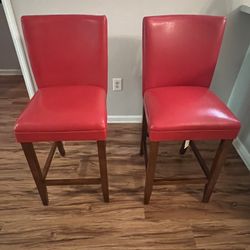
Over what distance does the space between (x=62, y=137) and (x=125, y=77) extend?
813mm

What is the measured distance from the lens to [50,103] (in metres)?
1.05

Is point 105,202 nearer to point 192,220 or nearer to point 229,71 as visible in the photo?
point 192,220

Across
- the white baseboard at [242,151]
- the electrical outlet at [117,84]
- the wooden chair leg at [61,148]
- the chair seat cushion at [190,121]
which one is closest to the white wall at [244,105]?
the white baseboard at [242,151]

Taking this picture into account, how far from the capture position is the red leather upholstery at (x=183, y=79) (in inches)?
37.4

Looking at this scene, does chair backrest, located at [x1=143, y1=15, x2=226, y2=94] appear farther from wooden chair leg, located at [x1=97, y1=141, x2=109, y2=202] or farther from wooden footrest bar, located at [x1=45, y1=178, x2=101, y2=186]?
wooden footrest bar, located at [x1=45, y1=178, x2=101, y2=186]

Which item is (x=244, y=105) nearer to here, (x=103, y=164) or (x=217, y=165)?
(x=217, y=165)

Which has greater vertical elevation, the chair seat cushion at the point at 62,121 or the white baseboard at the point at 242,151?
the chair seat cushion at the point at 62,121

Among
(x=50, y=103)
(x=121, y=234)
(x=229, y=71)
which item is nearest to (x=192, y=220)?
(x=121, y=234)

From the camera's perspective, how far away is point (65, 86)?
3.97 feet

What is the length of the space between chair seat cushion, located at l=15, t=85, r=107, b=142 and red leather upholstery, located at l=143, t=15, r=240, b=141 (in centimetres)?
24

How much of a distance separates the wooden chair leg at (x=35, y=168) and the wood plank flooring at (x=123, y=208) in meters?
0.09

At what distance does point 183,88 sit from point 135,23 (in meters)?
0.55

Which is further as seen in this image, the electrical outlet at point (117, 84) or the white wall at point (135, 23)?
the electrical outlet at point (117, 84)

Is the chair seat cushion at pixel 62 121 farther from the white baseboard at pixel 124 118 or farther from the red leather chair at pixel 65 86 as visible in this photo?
the white baseboard at pixel 124 118
